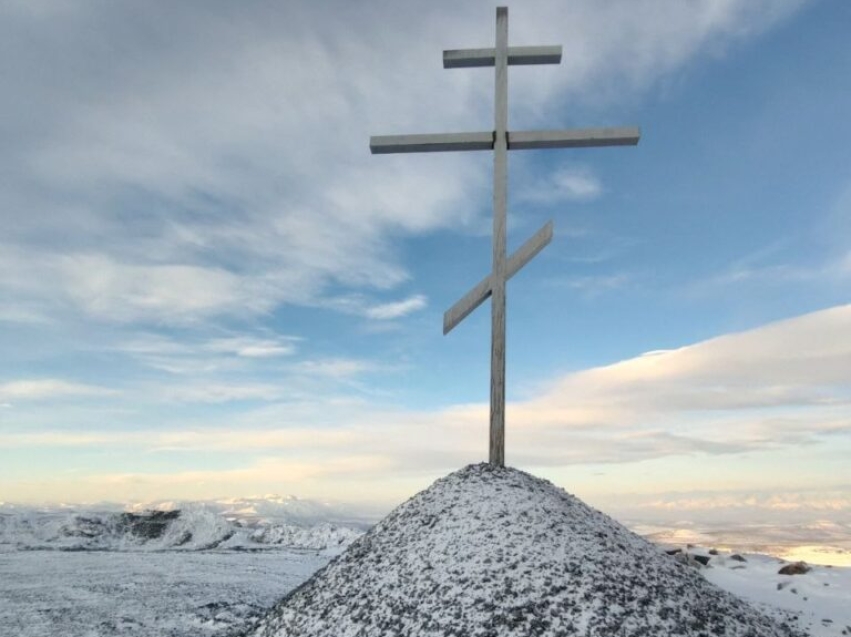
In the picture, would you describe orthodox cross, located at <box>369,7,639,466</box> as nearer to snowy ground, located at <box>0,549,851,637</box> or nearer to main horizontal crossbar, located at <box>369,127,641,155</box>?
main horizontal crossbar, located at <box>369,127,641,155</box>

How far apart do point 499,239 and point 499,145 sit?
1433 mm

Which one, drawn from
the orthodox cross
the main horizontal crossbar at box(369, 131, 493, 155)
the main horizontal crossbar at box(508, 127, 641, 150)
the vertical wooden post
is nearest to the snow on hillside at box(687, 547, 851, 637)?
the vertical wooden post

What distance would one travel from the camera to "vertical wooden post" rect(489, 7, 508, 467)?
8508 millimetres

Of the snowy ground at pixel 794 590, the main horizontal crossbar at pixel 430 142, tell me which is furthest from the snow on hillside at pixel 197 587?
the main horizontal crossbar at pixel 430 142

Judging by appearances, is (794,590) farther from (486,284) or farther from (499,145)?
(499,145)

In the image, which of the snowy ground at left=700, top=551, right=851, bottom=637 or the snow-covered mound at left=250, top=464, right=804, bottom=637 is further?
the snowy ground at left=700, top=551, right=851, bottom=637

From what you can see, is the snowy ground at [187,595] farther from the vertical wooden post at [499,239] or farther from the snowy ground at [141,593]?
the vertical wooden post at [499,239]

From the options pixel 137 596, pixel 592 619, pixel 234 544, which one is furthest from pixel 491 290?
pixel 234 544

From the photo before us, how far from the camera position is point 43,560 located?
21141 mm

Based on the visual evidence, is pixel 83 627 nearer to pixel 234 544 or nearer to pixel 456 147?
pixel 456 147

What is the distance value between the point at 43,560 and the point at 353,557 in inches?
703

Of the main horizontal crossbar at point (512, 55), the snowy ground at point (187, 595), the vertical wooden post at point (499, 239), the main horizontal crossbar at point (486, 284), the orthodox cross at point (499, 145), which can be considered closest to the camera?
the vertical wooden post at point (499, 239)

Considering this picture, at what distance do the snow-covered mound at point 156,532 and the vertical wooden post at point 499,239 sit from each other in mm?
20103

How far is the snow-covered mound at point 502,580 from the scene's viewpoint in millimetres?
6207
